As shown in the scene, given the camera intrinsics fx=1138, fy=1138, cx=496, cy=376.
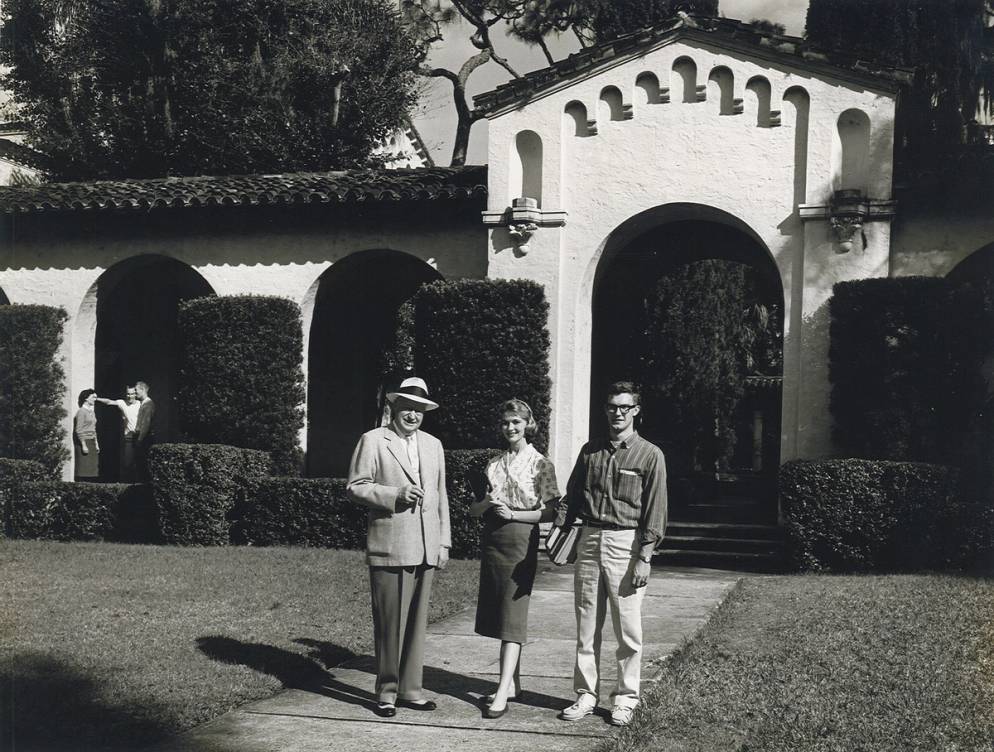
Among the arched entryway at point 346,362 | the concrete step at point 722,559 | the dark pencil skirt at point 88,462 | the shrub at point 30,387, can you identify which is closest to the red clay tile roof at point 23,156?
the arched entryway at point 346,362

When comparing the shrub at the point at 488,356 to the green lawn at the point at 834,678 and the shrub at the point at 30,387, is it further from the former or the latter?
the shrub at the point at 30,387

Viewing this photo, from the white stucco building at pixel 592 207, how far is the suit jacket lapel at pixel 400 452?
7426 mm

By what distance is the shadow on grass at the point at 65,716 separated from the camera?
231 inches

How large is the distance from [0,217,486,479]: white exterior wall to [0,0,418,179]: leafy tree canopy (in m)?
8.88

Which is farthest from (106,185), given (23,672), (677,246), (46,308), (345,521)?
(23,672)

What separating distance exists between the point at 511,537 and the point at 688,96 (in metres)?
8.83

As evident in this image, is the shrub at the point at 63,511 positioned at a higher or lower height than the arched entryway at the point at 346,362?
lower

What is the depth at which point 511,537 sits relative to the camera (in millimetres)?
6598

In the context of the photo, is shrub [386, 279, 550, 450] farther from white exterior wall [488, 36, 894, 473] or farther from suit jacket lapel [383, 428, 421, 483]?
suit jacket lapel [383, 428, 421, 483]

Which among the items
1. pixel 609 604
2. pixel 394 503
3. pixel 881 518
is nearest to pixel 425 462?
pixel 394 503

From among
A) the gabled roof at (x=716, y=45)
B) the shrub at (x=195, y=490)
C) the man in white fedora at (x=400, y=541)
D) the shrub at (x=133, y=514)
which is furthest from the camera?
the shrub at (x=133, y=514)

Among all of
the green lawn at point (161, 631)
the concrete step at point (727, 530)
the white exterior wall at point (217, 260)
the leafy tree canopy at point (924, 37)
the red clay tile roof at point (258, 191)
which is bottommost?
the green lawn at point (161, 631)

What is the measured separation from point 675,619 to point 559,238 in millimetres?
6165

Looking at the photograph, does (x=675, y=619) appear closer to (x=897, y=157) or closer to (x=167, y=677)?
(x=167, y=677)
